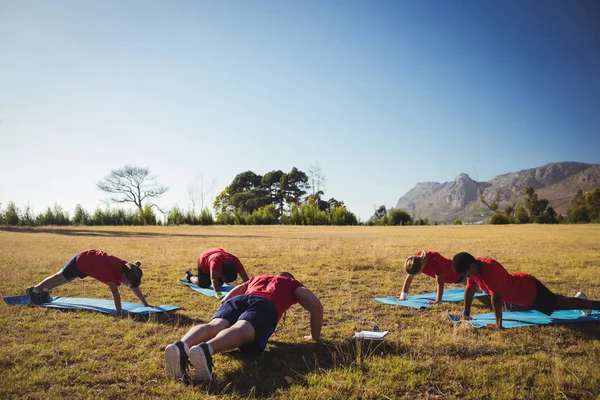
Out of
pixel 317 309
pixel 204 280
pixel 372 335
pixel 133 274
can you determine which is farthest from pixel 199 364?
pixel 204 280

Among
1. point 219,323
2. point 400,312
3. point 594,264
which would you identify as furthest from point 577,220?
point 219,323

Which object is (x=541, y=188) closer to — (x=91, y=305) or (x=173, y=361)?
(x=91, y=305)

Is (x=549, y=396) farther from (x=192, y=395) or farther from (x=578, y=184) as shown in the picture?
(x=578, y=184)

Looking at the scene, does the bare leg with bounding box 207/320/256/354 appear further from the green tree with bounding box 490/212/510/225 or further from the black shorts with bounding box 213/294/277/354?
the green tree with bounding box 490/212/510/225

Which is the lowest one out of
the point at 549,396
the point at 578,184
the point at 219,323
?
the point at 549,396

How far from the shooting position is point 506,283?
586 centimetres

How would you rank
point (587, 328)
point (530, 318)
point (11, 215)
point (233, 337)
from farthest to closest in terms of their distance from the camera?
1. point (11, 215)
2. point (530, 318)
3. point (587, 328)
4. point (233, 337)

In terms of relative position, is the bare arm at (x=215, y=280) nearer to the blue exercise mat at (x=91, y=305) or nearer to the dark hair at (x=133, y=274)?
the blue exercise mat at (x=91, y=305)

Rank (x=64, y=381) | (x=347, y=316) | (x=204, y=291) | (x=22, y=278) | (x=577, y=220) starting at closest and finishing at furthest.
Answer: (x=64, y=381)
(x=347, y=316)
(x=204, y=291)
(x=22, y=278)
(x=577, y=220)

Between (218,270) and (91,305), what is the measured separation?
8.33 feet

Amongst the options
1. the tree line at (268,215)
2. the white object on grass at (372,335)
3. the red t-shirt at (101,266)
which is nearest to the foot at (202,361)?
the white object on grass at (372,335)

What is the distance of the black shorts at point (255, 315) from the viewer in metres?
4.21

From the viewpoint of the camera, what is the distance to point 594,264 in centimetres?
1238

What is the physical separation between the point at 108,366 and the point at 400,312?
488 centimetres
